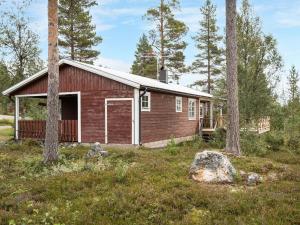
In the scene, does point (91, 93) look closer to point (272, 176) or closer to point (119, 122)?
point (119, 122)

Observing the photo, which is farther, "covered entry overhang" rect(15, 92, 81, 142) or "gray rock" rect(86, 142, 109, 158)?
"covered entry overhang" rect(15, 92, 81, 142)

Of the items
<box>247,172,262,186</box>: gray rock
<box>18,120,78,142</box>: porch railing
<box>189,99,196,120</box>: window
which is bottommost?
<box>247,172,262,186</box>: gray rock

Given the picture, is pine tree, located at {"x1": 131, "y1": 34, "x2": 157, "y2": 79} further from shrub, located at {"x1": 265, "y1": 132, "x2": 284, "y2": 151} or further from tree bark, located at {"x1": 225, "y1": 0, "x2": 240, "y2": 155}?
tree bark, located at {"x1": 225, "y1": 0, "x2": 240, "y2": 155}

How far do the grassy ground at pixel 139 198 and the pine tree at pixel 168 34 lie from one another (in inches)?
979

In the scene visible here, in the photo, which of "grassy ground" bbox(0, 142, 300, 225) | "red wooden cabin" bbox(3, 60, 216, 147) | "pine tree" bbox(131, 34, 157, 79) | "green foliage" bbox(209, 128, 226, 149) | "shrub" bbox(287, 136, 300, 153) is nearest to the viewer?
"grassy ground" bbox(0, 142, 300, 225)

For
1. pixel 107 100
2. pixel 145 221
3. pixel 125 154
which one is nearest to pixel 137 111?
pixel 107 100

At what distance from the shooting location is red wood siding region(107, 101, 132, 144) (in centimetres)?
1643

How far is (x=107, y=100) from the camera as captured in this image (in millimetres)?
16984

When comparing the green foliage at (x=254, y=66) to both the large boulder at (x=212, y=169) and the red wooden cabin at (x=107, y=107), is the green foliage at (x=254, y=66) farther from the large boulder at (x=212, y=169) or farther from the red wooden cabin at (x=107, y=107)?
the large boulder at (x=212, y=169)

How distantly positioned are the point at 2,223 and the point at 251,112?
15.5 meters

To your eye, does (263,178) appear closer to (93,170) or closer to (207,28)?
(93,170)

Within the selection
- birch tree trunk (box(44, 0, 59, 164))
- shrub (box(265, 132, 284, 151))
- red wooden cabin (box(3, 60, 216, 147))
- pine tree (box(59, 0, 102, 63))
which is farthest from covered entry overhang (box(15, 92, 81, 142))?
pine tree (box(59, 0, 102, 63))

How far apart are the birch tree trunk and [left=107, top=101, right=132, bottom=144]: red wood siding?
5.92 meters

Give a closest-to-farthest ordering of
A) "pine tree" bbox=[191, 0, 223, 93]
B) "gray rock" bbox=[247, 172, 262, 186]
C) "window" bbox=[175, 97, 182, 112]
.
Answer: "gray rock" bbox=[247, 172, 262, 186], "window" bbox=[175, 97, 182, 112], "pine tree" bbox=[191, 0, 223, 93]
